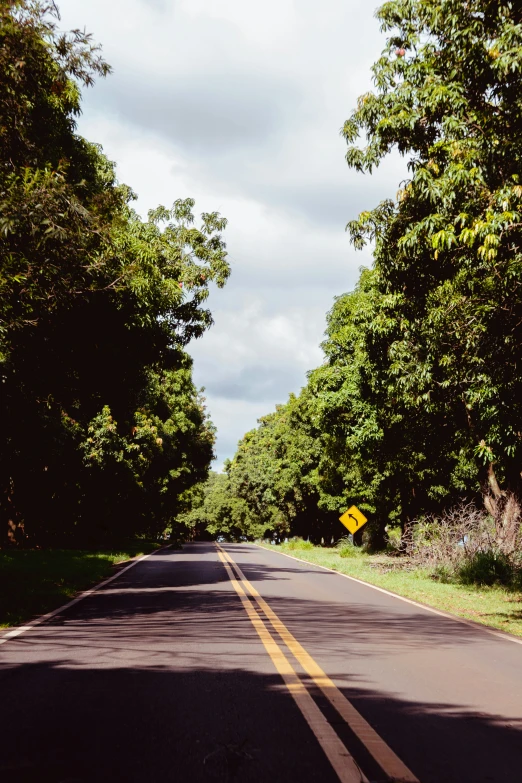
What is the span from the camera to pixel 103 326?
46.3 ft

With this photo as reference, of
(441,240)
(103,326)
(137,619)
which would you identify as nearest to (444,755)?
(137,619)

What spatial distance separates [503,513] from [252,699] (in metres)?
16.1

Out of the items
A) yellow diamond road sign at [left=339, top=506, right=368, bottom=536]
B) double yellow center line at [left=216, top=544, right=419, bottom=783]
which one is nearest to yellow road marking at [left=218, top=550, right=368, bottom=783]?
double yellow center line at [left=216, top=544, right=419, bottom=783]

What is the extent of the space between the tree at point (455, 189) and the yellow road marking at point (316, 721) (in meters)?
6.03

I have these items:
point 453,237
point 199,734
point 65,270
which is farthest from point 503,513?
point 199,734

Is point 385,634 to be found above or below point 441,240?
below

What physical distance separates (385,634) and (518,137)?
277 inches

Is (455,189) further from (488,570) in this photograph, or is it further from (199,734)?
(488,570)

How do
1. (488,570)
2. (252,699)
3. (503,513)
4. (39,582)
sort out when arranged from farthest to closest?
(503,513) < (488,570) < (39,582) < (252,699)

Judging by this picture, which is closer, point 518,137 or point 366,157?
point 518,137

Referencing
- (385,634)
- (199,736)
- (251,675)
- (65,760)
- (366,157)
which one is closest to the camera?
(65,760)

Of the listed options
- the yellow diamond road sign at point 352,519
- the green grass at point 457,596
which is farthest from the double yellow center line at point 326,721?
the yellow diamond road sign at point 352,519

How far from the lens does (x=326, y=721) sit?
15.8ft

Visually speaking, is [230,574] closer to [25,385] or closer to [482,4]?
[25,385]
